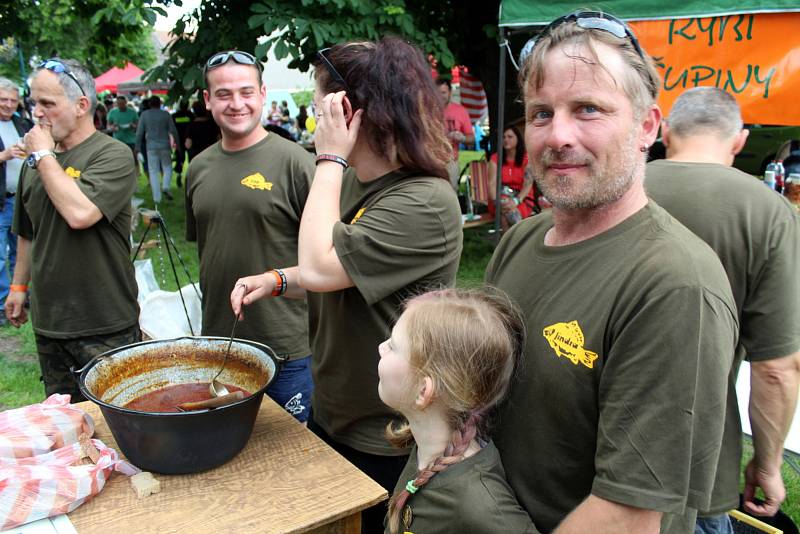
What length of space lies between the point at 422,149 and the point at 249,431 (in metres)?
0.91

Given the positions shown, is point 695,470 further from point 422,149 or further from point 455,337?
point 422,149

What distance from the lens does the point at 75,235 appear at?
2.82 m

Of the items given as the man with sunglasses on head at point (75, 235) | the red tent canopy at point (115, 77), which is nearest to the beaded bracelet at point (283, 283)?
the man with sunglasses on head at point (75, 235)

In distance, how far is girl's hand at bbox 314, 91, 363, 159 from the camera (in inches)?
67.0

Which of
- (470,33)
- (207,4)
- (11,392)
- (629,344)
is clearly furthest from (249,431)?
(470,33)

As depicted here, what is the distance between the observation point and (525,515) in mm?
1146

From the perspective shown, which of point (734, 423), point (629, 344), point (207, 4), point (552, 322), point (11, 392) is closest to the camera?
point (629, 344)

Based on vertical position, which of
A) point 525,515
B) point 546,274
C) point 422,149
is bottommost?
point 525,515

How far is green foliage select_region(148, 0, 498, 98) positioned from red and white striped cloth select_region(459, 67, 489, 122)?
202cm

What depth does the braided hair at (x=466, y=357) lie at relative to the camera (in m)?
1.18

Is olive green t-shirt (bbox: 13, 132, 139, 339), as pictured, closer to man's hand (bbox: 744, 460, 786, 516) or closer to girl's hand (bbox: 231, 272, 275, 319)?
girl's hand (bbox: 231, 272, 275, 319)

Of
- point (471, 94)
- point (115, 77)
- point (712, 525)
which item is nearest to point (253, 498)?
point (712, 525)

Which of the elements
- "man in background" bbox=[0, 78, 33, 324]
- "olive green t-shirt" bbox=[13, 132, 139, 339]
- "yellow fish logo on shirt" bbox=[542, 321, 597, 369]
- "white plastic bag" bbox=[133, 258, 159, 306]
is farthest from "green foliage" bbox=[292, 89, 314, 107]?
"yellow fish logo on shirt" bbox=[542, 321, 597, 369]

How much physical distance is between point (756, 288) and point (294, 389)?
1809 mm
